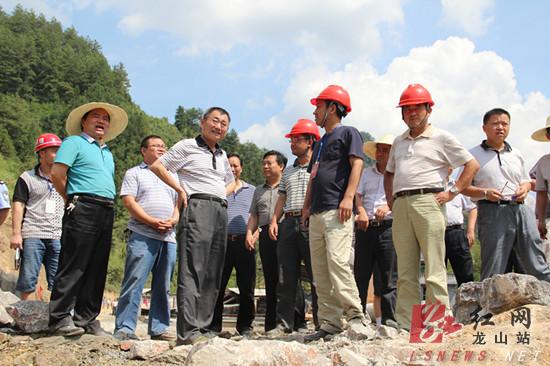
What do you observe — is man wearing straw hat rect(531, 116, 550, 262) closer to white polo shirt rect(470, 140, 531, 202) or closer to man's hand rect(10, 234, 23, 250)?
white polo shirt rect(470, 140, 531, 202)

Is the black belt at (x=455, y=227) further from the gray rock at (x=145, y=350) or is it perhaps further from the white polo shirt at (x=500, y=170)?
the gray rock at (x=145, y=350)

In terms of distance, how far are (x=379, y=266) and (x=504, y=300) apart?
150 centimetres

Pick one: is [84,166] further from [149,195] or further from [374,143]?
[374,143]

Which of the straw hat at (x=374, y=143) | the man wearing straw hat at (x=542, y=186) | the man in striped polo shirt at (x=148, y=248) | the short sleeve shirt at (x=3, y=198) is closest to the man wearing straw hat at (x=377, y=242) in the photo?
the straw hat at (x=374, y=143)

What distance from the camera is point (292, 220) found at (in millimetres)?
5625

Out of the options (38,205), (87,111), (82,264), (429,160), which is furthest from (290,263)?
(38,205)

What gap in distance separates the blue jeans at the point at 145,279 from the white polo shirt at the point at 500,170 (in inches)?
118

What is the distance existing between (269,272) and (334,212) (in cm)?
191

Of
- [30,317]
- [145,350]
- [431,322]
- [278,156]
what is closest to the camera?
[145,350]

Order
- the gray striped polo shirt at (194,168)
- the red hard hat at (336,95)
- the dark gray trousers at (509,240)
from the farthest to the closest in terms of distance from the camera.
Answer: the dark gray trousers at (509,240) → the red hard hat at (336,95) → the gray striped polo shirt at (194,168)

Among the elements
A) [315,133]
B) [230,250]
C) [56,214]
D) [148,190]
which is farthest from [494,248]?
[56,214]

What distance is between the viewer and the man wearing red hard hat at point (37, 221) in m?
5.77

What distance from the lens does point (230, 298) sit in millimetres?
11055

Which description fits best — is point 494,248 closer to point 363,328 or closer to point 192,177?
point 363,328
